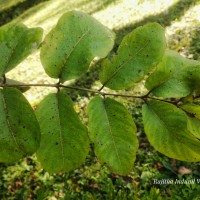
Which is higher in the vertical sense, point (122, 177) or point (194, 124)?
point (194, 124)

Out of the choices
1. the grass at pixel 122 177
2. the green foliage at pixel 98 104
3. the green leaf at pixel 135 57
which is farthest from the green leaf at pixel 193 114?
the grass at pixel 122 177

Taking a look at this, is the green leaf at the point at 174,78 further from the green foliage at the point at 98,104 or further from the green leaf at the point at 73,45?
the green leaf at the point at 73,45

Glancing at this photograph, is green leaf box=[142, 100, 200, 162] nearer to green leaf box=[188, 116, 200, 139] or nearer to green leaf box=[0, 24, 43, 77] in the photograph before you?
green leaf box=[188, 116, 200, 139]

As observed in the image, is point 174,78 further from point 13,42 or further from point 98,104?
point 13,42

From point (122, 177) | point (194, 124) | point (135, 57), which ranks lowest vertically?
point (122, 177)

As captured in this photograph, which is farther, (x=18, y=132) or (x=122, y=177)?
(x=122, y=177)

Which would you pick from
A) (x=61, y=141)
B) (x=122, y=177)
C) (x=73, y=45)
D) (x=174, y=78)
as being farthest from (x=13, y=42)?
(x=122, y=177)

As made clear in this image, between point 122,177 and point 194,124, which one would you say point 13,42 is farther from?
point 122,177

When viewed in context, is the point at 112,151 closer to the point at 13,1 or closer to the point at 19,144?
the point at 19,144

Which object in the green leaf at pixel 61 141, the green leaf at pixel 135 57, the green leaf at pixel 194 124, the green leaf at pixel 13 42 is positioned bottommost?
the green leaf at pixel 194 124
